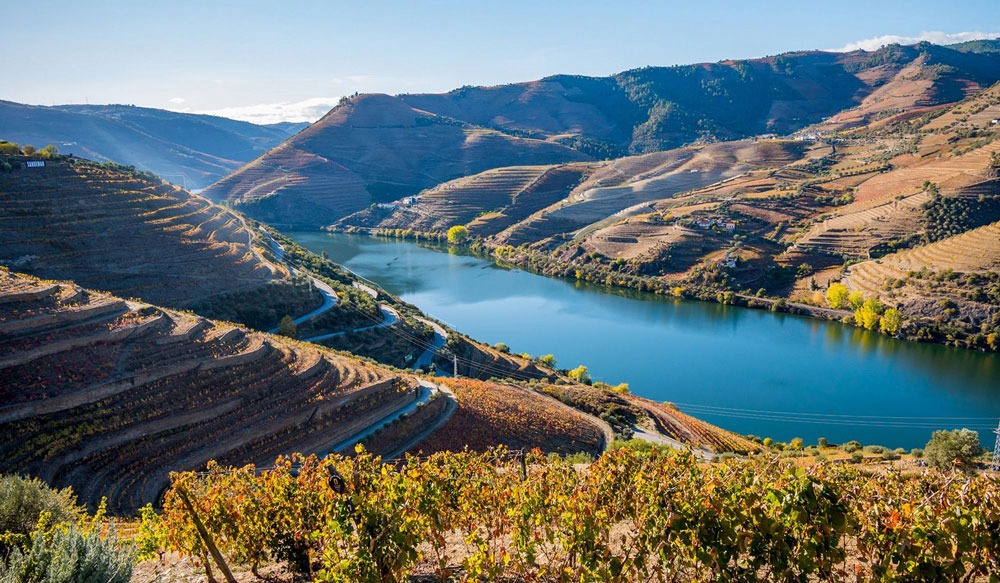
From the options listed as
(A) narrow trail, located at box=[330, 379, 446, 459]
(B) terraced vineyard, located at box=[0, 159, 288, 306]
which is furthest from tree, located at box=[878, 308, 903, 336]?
(B) terraced vineyard, located at box=[0, 159, 288, 306]

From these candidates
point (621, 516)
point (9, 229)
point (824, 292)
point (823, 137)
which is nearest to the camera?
point (621, 516)

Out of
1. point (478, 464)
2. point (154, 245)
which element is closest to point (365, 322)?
point (154, 245)

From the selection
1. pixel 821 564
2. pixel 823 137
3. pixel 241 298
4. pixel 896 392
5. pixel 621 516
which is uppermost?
pixel 823 137

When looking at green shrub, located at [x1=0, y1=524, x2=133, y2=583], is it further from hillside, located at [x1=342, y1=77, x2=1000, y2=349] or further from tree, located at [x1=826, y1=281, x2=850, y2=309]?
tree, located at [x1=826, y1=281, x2=850, y2=309]

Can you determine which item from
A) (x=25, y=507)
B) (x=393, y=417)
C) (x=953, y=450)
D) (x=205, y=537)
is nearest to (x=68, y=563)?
(x=205, y=537)

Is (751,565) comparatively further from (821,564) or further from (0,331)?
(0,331)

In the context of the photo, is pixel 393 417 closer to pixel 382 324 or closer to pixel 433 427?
pixel 433 427

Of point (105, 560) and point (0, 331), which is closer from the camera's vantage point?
point (105, 560)
